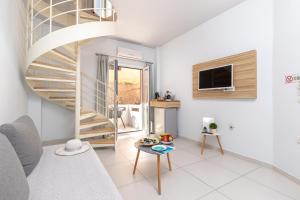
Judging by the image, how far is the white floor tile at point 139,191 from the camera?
1615 mm

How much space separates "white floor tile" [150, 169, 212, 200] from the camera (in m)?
1.65

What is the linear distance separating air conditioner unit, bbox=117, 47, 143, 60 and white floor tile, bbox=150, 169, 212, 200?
11.4ft

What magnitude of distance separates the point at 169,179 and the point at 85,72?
11.0 ft

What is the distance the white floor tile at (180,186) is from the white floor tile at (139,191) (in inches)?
3.8

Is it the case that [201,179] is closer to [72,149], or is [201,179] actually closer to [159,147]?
[159,147]

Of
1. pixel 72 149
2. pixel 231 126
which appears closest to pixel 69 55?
pixel 72 149

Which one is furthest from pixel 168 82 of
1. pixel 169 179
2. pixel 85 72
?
pixel 169 179

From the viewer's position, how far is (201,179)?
1.96 m

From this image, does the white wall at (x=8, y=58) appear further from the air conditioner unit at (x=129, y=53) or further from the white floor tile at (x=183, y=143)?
the white floor tile at (x=183, y=143)

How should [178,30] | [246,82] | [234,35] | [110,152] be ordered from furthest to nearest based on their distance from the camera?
1. [178,30]
2. [110,152]
3. [234,35]
4. [246,82]

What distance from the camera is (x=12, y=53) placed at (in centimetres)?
200

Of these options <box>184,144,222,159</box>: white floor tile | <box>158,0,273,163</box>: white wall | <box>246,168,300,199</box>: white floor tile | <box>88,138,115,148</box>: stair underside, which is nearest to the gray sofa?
<box>88,138,115,148</box>: stair underside

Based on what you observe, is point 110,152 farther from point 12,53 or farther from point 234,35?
point 234,35

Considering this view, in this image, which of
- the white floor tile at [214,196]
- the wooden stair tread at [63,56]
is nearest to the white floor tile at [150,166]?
the white floor tile at [214,196]
